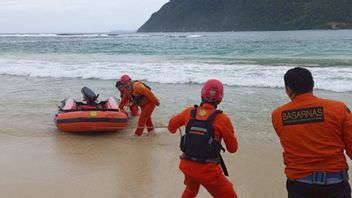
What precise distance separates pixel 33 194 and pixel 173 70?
1222cm

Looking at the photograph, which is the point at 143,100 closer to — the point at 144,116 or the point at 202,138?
the point at 144,116

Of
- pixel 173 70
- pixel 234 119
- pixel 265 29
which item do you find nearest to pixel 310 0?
pixel 265 29

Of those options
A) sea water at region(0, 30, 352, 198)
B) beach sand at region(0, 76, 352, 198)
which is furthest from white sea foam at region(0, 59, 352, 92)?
beach sand at region(0, 76, 352, 198)

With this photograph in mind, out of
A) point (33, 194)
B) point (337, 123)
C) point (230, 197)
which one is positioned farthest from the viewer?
point (33, 194)

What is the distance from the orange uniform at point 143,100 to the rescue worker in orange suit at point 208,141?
333cm

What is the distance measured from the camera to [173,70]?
53.7ft

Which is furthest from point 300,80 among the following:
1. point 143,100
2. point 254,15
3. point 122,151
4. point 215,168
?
A: point 254,15

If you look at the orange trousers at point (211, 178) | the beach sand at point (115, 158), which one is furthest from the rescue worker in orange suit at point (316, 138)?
the beach sand at point (115, 158)

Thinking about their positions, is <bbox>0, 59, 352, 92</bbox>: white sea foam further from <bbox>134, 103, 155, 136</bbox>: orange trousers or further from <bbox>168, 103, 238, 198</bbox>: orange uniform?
<bbox>168, 103, 238, 198</bbox>: orange uniform

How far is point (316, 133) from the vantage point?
2635 millimetres

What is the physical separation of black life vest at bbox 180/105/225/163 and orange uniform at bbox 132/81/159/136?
11.2 feet

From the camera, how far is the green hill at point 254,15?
305ft

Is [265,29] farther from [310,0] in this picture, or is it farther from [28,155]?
[28,155]

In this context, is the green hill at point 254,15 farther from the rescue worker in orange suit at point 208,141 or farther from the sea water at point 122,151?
the rescue worker in orange suit at point 208,141
